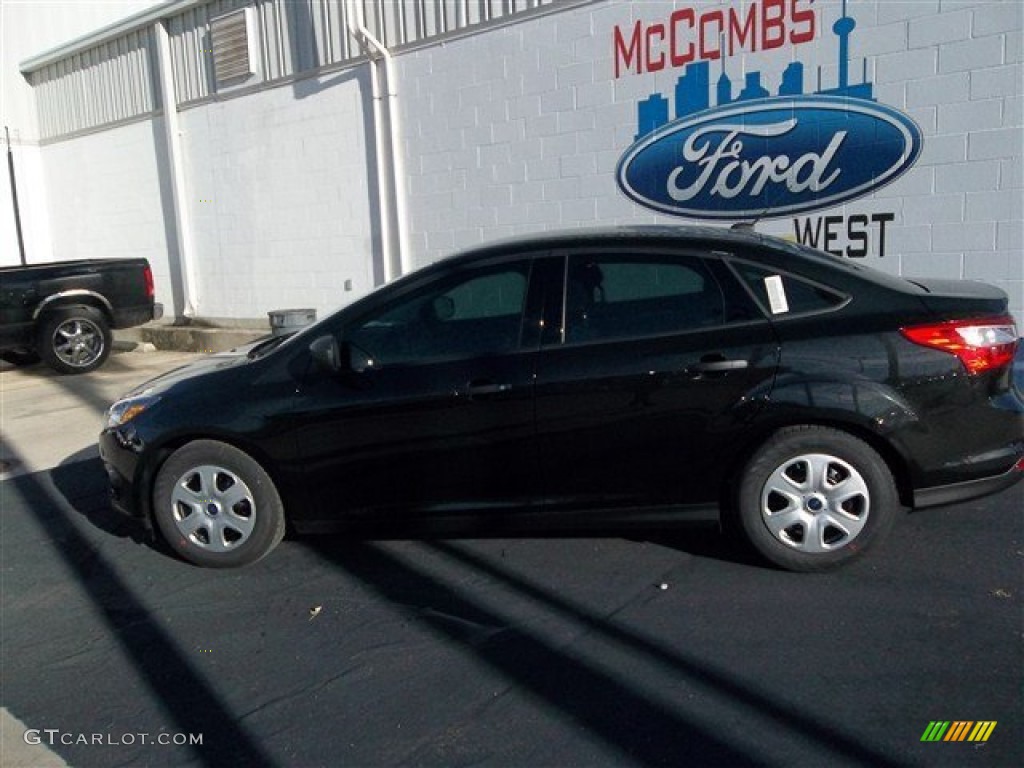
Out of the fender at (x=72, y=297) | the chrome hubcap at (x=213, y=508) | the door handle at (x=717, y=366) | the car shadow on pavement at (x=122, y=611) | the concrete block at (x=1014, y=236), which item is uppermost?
the concrete block at (x=1014, y=236)

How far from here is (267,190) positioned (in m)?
12.4

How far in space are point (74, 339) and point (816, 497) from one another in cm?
1011

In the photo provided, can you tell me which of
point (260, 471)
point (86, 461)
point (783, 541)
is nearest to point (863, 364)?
point (783, 541)

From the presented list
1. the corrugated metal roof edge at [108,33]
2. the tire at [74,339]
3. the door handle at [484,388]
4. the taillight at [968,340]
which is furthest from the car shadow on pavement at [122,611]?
the corrugated metal roof edge at [108,33]

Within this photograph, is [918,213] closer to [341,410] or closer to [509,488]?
[509,488]

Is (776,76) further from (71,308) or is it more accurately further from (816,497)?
(71,308)

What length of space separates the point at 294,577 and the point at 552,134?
6.15 meters

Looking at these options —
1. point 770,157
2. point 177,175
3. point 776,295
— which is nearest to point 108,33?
point 177,175

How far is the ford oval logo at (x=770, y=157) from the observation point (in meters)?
7.40

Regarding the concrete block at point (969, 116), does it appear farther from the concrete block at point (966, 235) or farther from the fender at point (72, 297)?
the fender at point (72, 297)

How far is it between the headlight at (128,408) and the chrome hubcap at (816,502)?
3.14 metres

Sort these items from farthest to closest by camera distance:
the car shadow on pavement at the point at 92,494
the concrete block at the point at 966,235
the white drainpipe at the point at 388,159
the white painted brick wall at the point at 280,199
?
the white painted brick wall at the point at 280,199 < the white drainpipe at the point at 388,159 < the concrete block at the point at 966,235 < the car shadow on pavement at the point at 92,494

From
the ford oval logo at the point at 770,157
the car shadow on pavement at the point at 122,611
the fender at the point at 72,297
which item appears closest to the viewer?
the car shadow on pavement at the point at 122,611

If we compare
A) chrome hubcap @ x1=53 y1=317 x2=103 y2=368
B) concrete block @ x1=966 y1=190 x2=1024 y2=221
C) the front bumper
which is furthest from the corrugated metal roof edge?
concrete block @ x1=966 y1=190 x2=1024 y2=221
